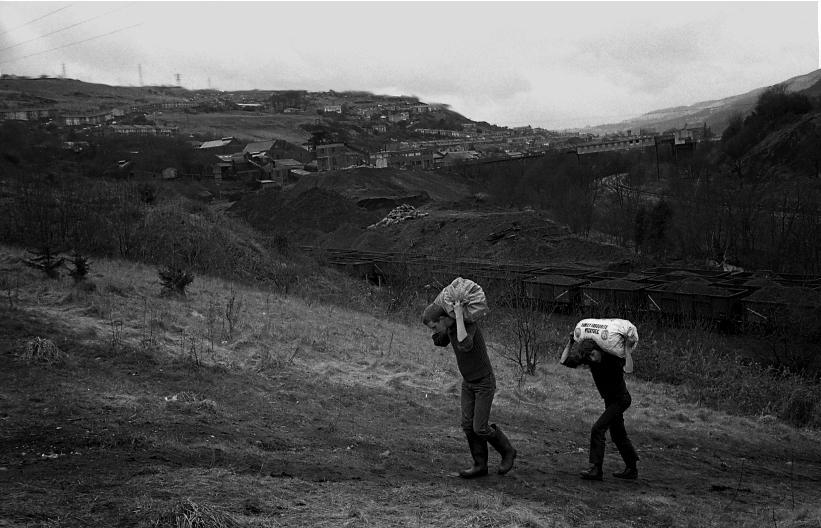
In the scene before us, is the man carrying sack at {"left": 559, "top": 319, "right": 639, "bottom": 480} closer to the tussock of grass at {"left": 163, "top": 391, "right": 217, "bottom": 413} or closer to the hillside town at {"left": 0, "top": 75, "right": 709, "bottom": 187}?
the tussock of grass at {"left": 163, "top": 391, "right": 217, "bottom": 413}

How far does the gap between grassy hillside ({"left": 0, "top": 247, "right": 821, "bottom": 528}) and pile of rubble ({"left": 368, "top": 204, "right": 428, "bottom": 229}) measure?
34950mm

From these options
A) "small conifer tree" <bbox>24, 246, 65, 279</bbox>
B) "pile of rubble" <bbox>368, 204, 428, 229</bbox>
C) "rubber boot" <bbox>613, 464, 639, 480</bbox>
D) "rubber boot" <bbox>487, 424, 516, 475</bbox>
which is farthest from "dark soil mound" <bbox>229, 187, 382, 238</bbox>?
"rubber boot" <bbox>487, 424, 516, 475</bbox>

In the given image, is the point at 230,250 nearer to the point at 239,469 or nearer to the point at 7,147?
the point at 7,147

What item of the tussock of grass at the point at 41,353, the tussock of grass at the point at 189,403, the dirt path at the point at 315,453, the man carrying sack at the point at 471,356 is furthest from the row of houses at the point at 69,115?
the man carrying sack at the point at 471,356

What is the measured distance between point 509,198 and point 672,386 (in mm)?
45400

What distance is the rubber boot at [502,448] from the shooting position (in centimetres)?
565

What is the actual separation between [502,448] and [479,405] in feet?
1.70

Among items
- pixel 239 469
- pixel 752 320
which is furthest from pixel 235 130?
pixel 239 469

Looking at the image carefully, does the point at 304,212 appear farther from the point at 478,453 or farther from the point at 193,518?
the point at 193,518

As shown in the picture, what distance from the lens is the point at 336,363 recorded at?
1019 centimetres

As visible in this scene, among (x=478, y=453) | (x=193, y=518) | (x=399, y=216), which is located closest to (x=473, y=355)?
(x=478, y=453)

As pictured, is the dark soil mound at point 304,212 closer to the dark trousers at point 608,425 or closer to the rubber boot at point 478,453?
the dark trousers at point 608,425

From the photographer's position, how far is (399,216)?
158 feet

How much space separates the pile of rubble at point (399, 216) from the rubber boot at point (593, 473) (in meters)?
41.4
